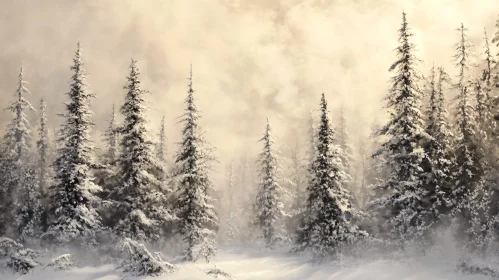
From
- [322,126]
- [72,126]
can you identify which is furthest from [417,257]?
[72,126]

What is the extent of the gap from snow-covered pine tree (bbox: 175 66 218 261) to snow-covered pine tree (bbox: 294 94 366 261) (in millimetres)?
7174

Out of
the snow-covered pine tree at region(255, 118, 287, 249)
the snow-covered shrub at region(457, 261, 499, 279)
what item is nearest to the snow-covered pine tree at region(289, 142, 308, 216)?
the snow-covered pine tree at region(255, 118, 287, 249)

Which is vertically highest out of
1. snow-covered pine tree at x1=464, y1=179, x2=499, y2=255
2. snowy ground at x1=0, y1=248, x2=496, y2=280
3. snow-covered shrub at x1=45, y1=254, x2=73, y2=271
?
snow-covered pine tree at x1=464, y1=179, x2=499, y2=255

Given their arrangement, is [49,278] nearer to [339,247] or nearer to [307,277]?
[307,277]

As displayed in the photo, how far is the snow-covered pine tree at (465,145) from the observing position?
27906 mm

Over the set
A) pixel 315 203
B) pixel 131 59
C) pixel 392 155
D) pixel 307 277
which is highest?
pixel 131 59

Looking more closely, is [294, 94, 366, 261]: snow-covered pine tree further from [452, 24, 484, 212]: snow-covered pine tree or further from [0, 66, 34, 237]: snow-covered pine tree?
[0, 66, 34, 237]: snow-covered pine tree

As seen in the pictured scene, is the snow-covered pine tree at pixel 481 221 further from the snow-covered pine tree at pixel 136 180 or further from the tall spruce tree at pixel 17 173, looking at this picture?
the tall spruce tree at pixel 17 173

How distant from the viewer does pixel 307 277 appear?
2455cm

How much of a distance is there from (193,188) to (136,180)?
393 centimetres

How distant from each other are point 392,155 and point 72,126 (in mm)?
20814

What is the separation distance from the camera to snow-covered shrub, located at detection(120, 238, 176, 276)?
21.3 m

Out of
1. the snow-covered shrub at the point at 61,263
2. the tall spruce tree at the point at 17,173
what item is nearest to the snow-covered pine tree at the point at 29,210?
the tall spruce tree at the point at 17,173

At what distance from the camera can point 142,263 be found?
2164 centimetres
